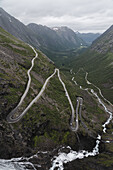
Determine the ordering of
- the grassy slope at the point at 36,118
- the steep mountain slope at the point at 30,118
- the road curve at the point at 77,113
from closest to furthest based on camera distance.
→ the steep mountain slope at the point at 30,118 → the grassy slope at the point at 36,118 → the road curve at the point at 77,113

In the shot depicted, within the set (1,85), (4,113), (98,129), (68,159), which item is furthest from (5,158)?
(98,129)

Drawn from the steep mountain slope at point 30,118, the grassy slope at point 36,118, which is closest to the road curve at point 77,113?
the grassy slope at point 36,118

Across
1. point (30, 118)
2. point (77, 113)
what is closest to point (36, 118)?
point (30, 118)

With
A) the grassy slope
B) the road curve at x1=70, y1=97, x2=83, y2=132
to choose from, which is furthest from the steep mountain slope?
the road curve at x1=70, y1=97, x2=83, y2=132

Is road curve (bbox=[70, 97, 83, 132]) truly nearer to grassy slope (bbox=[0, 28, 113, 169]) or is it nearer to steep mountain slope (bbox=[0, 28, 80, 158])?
grassy slope (bbox=[0, 28, 113, 169])

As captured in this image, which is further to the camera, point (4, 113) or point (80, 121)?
point (80, 121)

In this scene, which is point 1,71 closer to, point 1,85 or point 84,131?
point 1,85

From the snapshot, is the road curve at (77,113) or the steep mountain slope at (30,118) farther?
the road curve at (77,113)

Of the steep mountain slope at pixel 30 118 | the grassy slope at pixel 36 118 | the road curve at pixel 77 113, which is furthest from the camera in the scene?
the road curve at pixel 77 113

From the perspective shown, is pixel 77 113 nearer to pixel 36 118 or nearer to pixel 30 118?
pixel 36 118

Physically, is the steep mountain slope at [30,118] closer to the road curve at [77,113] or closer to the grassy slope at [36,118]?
the grassy slope at [36,118]

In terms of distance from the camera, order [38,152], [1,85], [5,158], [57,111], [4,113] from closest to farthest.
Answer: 1. [5,158]
2. [38,152]
3. [4,113]
4. [1,85]
5. [57,111]
